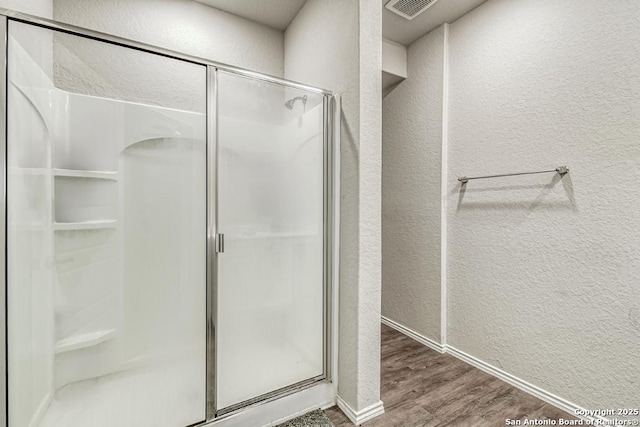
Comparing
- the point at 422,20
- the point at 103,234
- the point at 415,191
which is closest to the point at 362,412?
the point at 103,234

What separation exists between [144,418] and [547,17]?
2.81 meters

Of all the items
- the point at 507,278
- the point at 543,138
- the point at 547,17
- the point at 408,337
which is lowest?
the point at 408,337

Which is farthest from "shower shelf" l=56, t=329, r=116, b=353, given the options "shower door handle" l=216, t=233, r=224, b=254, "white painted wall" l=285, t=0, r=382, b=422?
"white painted wall" l=285, t=0, r=382, b=422

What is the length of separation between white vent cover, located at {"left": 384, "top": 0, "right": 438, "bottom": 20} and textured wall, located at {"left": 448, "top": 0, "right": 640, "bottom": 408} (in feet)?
1.14

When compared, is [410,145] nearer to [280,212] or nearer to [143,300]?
[280,212]

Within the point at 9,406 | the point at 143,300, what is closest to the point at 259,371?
the point at 143,300

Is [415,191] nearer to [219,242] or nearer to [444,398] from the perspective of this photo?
[444,398]

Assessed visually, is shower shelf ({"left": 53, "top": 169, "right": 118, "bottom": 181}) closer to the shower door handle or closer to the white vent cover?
the shower door handle

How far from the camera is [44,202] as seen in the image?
108 centimetres

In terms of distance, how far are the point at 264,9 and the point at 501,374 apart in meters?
2.90

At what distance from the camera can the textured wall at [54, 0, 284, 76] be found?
5.84 ft

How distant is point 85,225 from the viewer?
114 cm

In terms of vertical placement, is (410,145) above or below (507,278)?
above

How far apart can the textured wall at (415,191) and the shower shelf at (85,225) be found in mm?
2016
